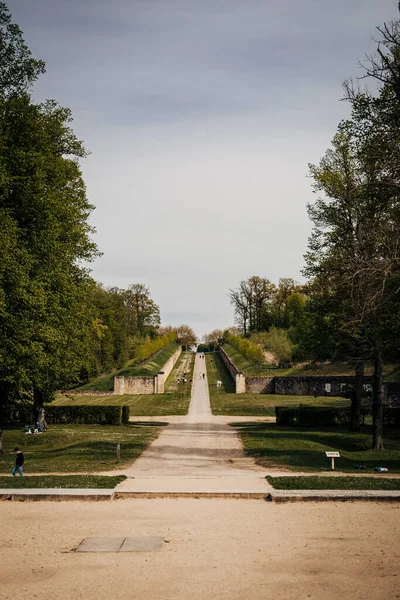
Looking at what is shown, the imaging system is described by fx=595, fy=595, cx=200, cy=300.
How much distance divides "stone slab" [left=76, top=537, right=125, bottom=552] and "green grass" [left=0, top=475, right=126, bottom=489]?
495 cm

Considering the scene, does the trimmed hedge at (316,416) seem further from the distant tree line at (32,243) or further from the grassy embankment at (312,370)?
the grassy embankment at (312,370)

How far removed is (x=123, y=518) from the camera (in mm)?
12992

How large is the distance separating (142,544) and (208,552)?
4.24 ft

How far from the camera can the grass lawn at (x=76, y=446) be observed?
858 inches

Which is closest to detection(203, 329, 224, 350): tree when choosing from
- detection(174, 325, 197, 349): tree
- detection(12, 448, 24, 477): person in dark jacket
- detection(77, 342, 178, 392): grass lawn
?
detection(174, 325, 197, 349): tree

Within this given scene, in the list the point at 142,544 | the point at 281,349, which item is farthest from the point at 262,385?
the point at 142,544

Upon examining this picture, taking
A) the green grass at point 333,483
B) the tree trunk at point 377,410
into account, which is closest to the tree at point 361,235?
the tree trunk at point 377,410

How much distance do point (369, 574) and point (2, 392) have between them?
28.6 metres

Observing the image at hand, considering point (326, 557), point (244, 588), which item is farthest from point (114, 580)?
point (326, 557)

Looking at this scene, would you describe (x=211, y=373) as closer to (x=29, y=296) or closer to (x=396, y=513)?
(x=29, y=296)

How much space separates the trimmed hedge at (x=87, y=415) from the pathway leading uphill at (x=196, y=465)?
11.5 ft

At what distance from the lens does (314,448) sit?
88.1 feet

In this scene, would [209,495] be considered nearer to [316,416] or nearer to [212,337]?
[316,416]

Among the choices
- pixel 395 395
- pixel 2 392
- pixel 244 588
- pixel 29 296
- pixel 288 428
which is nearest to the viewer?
pixel 244 588
